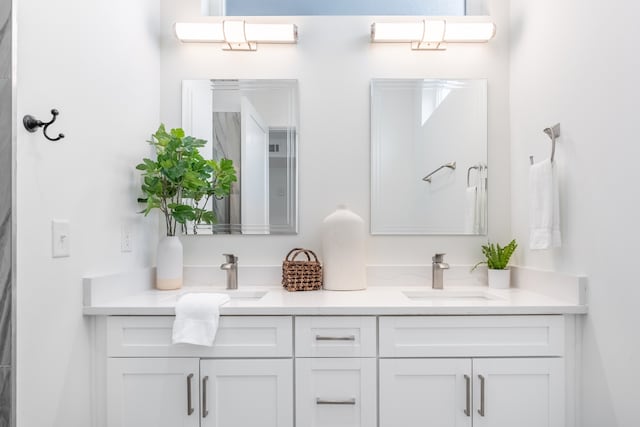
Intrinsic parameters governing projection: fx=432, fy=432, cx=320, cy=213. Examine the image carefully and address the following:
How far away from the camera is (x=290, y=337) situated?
1.54 m

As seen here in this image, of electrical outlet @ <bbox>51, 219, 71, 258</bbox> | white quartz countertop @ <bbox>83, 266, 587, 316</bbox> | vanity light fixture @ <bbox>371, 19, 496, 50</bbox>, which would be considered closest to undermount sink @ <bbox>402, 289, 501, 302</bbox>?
white quartz countertop @ <bbox>83, 266, 587, 316</bbox>

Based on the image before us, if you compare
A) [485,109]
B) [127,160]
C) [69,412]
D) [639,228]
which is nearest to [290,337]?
[69,412]

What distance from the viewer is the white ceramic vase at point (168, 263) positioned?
76.7 inches

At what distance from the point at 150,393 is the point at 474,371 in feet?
3.80

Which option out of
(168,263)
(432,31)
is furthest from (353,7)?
(168,263)

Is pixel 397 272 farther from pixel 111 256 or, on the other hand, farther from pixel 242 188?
Result: pixel 111 256

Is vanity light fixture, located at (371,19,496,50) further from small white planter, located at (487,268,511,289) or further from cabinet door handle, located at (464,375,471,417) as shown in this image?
Answer: cabinet door handle, located at (464,375,471,417)

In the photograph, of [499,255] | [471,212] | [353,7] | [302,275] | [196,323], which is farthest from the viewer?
[353,7]

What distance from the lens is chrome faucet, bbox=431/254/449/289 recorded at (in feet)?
6.59

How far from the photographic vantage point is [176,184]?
1874 millimetres

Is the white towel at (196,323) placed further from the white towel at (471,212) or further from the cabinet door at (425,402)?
the white towel at (471,212)

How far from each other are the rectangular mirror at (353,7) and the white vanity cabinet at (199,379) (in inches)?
62.5

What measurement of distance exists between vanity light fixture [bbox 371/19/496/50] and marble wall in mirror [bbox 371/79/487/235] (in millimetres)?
194

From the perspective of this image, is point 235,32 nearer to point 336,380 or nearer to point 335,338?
point 335,338
